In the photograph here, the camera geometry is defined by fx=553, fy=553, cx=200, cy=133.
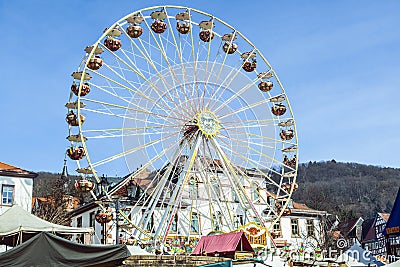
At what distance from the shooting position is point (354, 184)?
6127 inches

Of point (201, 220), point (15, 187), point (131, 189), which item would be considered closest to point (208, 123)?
point (131, 189)

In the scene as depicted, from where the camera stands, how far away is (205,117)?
30.4m

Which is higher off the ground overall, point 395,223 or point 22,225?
point 22,225


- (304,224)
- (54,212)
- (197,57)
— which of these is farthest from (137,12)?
(304,224)

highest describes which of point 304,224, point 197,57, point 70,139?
point 197,57

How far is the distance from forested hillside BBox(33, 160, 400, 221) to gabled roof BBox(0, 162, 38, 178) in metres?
76.9

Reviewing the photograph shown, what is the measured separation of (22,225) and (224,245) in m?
9.81

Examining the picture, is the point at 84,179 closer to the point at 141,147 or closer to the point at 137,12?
the point at 141,147

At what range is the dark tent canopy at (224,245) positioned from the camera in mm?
23828

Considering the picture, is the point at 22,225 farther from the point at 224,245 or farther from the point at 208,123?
the point at 208,123

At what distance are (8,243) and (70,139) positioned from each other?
875cm

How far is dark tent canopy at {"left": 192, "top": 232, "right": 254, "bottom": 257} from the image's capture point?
2383cm

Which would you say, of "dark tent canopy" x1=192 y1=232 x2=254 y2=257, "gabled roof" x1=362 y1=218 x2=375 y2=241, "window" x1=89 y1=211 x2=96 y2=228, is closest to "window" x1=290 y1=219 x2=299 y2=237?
"window" x1=89 y1=211 x2=96 y2=228

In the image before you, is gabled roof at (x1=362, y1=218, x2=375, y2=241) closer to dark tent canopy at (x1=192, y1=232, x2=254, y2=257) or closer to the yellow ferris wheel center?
the yellow ferris wheel center
